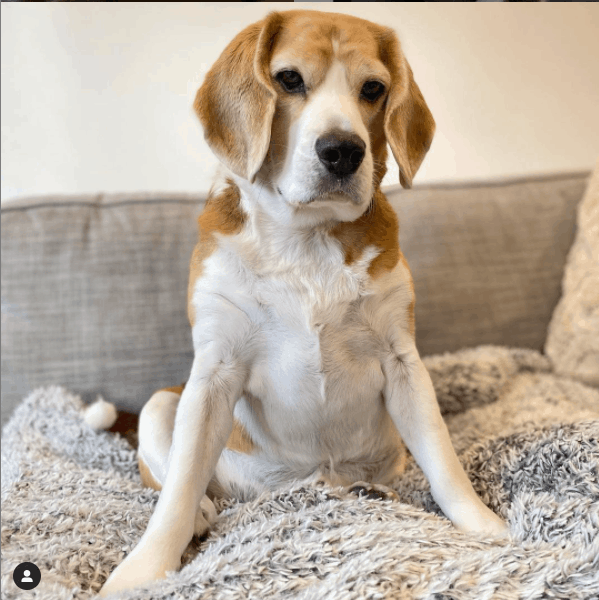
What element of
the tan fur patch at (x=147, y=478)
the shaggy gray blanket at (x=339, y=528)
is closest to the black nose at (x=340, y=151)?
the shaggy gray blanket at (x=339, y=528)

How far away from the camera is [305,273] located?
2.87 feet

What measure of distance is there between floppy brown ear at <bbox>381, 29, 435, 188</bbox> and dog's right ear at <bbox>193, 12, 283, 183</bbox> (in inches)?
6.8

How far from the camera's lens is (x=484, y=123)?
124 centimetres

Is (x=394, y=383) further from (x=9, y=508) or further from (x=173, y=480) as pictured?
(x=9, y=508)

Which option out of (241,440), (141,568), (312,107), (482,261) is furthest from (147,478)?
(482,261)

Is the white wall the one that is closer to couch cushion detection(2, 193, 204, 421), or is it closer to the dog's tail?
couch cushion detection(2, 193, 204, 421)

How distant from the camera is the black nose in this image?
75 cm

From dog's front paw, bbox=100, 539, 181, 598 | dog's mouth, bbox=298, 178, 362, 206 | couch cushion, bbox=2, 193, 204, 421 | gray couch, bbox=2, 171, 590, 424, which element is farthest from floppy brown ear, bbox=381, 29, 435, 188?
couch cushion, bbox=2, 193, 204, 421

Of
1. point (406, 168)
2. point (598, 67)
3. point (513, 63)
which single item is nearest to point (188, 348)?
point (406, 168)

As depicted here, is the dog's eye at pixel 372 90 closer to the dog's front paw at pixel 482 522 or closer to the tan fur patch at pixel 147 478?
A: the dog's front paw at pixel 482 522

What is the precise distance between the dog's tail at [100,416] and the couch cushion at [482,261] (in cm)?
77

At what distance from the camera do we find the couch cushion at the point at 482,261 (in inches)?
58.5

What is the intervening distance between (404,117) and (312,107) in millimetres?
155

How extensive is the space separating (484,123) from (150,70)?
31.6 inches
